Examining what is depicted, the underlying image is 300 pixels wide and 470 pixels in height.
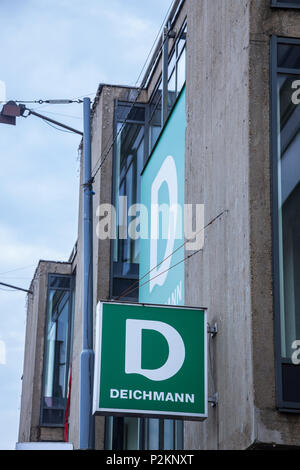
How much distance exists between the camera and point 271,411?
36.7 feet

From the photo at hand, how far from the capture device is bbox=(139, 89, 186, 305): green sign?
1722 cm

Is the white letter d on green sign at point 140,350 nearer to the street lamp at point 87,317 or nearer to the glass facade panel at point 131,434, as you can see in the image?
the street lamp at point 87,317

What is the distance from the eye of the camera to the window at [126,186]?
23703 mm

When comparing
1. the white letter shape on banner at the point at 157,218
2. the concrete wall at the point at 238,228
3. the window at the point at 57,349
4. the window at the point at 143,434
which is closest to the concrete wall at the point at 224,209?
the concrete wall at the point at 238,228

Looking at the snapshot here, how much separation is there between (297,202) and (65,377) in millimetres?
21702

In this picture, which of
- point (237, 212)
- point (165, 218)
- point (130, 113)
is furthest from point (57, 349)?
point (237, 212)

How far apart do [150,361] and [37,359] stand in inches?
871

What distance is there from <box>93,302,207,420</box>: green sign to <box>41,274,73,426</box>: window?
19464mm

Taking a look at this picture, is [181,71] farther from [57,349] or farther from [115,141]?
[57,349]

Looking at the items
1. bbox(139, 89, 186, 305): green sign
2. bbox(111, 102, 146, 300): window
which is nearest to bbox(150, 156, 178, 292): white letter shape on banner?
bbox(139, 89, 186, 305): green sign

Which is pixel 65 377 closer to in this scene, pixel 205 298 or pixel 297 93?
pixel 205 298

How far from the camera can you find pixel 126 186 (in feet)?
79.9
